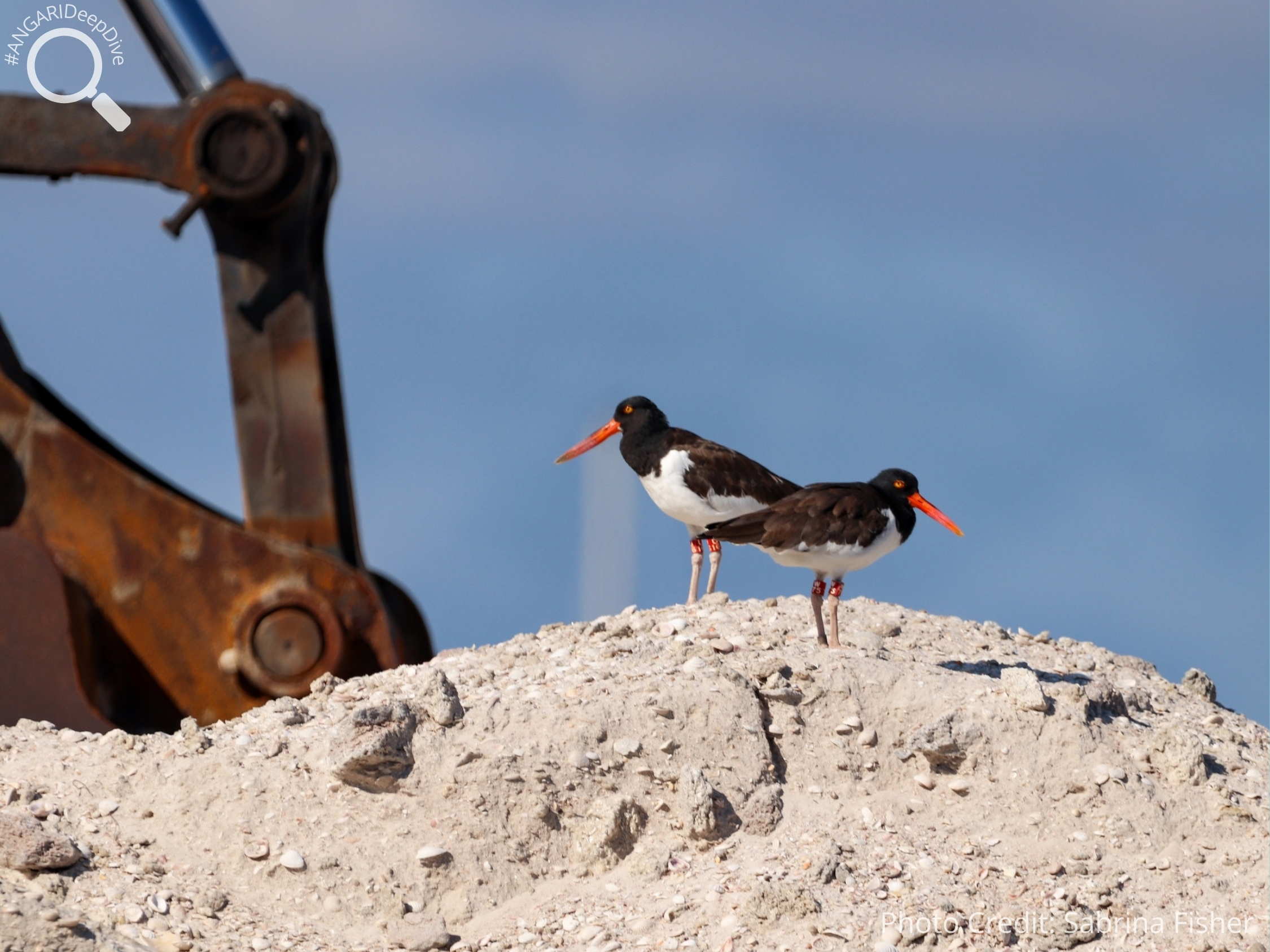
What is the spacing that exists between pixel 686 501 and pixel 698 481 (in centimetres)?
18

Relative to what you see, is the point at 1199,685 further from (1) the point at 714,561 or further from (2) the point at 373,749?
(2) the point at 373,749

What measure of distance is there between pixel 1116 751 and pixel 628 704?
2.97m

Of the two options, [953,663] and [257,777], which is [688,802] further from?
[953,663]

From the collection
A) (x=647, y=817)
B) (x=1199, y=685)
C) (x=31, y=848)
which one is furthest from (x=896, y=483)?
(x=31, y=848)

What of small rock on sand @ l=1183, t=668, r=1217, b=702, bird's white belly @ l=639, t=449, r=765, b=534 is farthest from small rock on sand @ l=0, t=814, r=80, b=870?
small rock on sand @ l=1183, t=668, r=1217, b=702

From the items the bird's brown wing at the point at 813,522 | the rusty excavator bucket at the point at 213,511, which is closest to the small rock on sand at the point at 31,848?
the rusty excavator bucket at the point at 213,511

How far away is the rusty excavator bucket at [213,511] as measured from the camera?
8.74 m

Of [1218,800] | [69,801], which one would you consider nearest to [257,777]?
[69,801]

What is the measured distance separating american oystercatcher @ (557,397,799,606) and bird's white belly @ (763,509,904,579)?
1442 mm

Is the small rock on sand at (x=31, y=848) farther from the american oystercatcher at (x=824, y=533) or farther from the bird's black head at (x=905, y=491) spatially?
the bird's black head at (x=905, y=491)

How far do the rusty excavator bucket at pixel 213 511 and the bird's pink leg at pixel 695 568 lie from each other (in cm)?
301

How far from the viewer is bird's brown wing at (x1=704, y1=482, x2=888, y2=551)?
968 cm

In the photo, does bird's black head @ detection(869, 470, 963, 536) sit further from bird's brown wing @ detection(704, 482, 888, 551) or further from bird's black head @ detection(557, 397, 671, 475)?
bird's black head @ detection(557, 397, 671, 475)

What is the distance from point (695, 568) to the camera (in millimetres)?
11656
